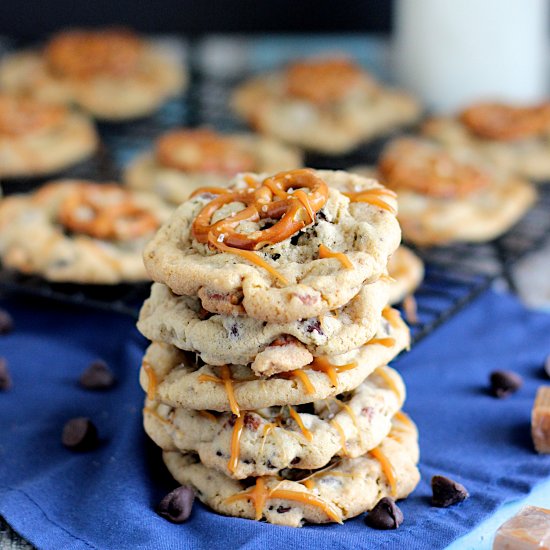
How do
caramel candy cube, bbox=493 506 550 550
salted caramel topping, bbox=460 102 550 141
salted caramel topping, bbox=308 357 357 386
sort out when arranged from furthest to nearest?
salted caramel topping, bbox=460 102 550 141
salted caramel topping, bbox=308 357 357 386
caramel candy cube, bbox=493 506 550 550

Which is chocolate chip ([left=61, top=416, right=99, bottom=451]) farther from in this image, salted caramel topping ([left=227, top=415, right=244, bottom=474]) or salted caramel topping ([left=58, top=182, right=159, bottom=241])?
salted caramel topping ([left=58, top=182, right=159, bottom=241])

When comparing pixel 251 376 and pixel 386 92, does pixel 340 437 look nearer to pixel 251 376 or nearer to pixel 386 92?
pixel 251 376

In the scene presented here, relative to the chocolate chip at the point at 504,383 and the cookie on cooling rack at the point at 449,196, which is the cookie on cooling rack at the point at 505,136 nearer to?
the cookie on cooling rack at the point at 449,196

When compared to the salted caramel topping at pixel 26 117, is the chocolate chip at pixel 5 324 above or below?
below

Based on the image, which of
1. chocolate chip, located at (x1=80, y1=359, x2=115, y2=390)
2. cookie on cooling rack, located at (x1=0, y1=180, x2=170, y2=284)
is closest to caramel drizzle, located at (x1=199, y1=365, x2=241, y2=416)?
chocolate chip, located at (x1=80, y1=359, x2=115, y2=390)

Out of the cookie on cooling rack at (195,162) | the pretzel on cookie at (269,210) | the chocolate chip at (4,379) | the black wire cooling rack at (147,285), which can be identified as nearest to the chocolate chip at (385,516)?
the pretzel on cookie at (269,210)
